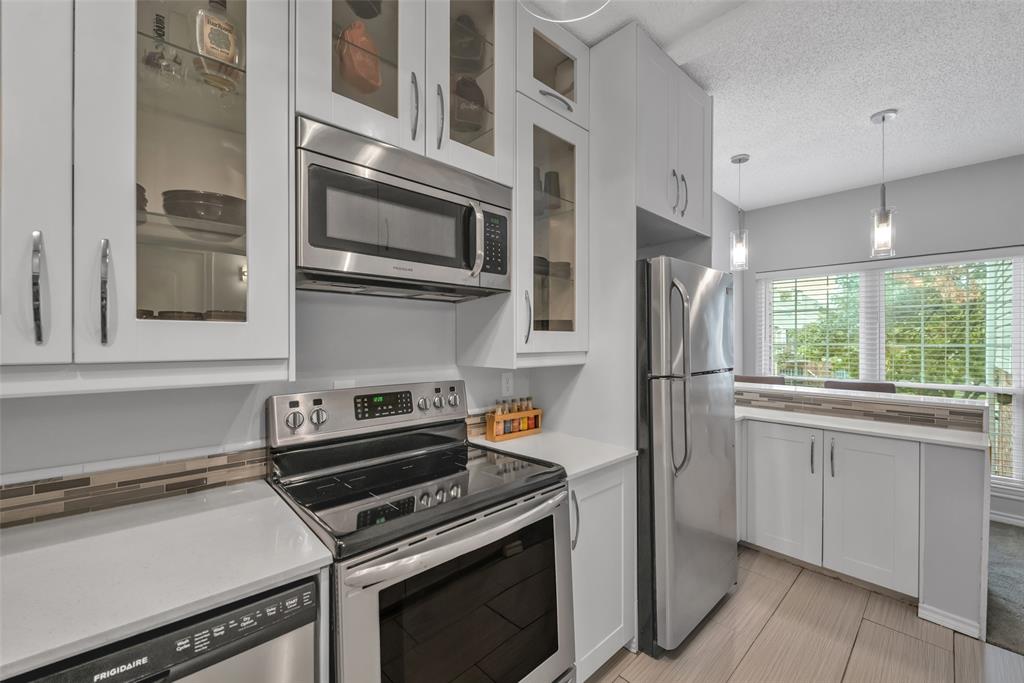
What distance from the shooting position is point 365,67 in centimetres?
131

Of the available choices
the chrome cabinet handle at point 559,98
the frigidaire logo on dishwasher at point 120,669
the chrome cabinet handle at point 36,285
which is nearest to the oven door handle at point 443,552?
the frigidaire logo on dishwasher at point 120,669

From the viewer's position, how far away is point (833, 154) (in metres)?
3.23

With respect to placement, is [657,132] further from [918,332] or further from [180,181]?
Result: [918,332]

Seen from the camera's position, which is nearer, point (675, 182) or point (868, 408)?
point (675, 182)

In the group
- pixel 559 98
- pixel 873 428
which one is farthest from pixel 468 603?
pixel 873 428

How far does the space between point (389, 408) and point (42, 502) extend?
A: 918 millimetres

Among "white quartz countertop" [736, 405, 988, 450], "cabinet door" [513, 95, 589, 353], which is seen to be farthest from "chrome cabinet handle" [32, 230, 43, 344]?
"white quartz countertop" [736, 405, 988, 450]

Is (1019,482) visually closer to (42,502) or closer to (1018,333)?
(1018,333)

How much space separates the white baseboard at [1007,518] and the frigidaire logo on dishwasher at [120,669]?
5.06 m

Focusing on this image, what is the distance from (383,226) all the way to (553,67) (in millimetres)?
1173

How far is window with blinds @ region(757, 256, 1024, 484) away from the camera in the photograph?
132 inches

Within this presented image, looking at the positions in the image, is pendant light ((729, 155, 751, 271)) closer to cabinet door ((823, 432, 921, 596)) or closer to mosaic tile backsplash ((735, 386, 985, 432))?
mosaic tile backsplash ((735, 386, 985, 432))

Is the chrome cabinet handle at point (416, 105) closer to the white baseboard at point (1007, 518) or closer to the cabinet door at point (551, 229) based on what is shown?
the cabinet door at point (551, 229)

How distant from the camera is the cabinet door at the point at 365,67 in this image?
1.18 metres
